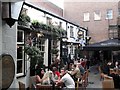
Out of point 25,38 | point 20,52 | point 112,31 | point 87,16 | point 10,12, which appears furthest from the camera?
point 87,16

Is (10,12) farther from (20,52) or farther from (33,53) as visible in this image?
(20,52)

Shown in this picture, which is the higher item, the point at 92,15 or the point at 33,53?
the point at 92,15

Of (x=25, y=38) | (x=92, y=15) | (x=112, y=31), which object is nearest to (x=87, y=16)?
(x=92, y=15)

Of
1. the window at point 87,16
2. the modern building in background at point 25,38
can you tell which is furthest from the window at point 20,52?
the window at point 87,16

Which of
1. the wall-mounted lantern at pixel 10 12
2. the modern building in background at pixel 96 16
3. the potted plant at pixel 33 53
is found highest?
the modern building in background at pixel 96 16

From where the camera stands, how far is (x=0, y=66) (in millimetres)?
5586

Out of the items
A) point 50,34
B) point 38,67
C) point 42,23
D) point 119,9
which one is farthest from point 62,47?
point 119,9

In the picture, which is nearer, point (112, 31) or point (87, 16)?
point (112, 31)

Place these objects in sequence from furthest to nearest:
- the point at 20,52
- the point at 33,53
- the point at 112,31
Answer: the point at 112,31, the point at 20,52, the point at 33,53

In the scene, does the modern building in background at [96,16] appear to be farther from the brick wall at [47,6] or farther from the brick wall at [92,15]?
the brick wall at [47,6]

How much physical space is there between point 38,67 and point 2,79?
5.08m

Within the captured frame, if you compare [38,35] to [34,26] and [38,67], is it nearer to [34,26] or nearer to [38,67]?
[34,26]

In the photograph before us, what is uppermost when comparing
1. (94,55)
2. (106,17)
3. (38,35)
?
(106,17)

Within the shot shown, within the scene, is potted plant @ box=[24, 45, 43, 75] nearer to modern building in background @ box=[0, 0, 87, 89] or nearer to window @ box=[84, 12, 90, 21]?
modern building in background @ box=[0, 0, 87, 89]
